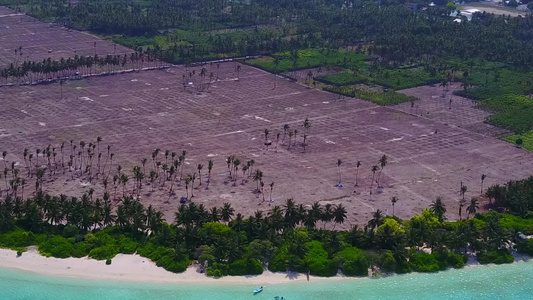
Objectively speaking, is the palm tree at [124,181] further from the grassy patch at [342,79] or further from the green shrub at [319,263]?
the grassy patch at [342,79]

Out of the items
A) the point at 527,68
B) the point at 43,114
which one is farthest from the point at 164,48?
the point at 527,68

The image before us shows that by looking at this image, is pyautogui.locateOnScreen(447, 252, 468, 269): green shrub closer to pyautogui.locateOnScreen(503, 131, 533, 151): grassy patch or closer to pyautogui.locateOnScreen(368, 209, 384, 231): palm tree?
pyautogui.locateOnScreen(368, 209, 384, 231): palm tree

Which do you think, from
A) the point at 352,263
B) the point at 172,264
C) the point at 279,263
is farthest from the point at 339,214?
the point at 172,264

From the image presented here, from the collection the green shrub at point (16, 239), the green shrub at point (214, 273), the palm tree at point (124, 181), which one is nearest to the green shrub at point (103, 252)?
the green shrub at point (16, 239)

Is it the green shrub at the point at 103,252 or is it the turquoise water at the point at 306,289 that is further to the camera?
the green shrub at the point at 103,252

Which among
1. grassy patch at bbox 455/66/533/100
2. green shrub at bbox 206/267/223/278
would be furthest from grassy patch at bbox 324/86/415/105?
green shrub at bbox 206/267/223/278

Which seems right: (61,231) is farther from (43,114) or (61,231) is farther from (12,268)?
(43,114)
